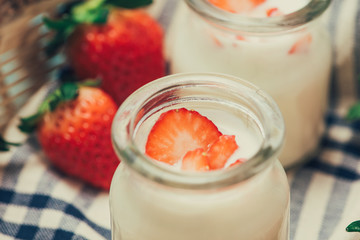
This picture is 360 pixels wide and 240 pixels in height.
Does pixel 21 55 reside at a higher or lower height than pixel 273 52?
lower

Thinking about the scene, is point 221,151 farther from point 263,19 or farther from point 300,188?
point 300,188

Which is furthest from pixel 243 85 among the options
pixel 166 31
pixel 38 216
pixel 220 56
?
pixel 166 31

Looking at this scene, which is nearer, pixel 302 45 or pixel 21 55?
pixel 302 45

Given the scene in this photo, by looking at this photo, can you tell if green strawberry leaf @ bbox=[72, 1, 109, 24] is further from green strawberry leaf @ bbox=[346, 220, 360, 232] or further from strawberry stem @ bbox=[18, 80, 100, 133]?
green strawberry leaf @ bbox=[346, 220, 360, 232]

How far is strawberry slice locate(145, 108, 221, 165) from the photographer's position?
84 cm

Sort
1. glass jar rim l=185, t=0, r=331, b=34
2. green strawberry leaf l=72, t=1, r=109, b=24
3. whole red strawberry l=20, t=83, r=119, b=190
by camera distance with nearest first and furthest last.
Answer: glass jar rim l=185, t=0, r=331, b=34 → whole red strawberry l=20, t=83, r=119, b=190 → green strawberry leaf l=72, t=1, r=109, b=24

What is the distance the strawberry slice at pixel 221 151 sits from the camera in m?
0.81

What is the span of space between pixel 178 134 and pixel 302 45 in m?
0.38

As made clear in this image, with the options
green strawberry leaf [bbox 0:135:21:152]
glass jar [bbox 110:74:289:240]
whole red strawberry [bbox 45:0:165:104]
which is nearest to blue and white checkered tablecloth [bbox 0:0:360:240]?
green strawberry leaf [bbox 0:135:21:152]

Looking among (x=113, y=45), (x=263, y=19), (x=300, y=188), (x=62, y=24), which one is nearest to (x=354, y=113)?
(x=300, y=188)

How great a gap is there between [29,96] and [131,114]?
2.29ft

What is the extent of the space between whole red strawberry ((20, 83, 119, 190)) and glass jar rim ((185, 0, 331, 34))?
283 millimetres

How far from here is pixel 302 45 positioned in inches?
44.2

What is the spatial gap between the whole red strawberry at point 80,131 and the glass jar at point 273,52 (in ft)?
0.59
